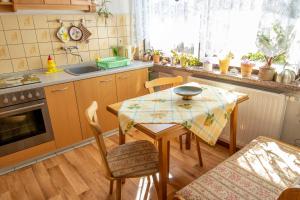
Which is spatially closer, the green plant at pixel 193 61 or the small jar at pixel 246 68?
the small jar at pixel 246 68

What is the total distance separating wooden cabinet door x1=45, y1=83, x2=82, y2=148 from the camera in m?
2.19

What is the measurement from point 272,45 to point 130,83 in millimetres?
1613

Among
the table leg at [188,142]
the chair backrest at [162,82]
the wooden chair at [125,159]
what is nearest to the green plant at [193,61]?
the chair backrest at [162,82]

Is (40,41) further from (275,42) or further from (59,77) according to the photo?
(275,42)

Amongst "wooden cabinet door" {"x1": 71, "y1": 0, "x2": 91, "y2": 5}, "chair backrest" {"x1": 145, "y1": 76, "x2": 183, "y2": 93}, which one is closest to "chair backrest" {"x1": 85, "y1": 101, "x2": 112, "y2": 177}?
"chair backrest" {"x1": 145, "y1": 76, "x2": 183, "y2": 93}

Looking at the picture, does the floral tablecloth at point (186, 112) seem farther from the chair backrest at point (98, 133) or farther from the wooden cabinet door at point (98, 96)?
the wooden cabinet door at point (98, 96)

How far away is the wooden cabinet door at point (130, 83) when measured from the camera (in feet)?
8.77

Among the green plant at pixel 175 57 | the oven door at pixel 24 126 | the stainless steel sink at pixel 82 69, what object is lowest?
the oven door at pixel 24 126

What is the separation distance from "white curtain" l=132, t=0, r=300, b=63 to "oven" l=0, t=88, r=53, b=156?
1631mm

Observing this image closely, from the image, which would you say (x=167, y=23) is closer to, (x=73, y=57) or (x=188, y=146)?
(x=73, y=57)

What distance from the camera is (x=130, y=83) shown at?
2775 millimetres

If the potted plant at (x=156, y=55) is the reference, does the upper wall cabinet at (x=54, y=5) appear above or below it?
above

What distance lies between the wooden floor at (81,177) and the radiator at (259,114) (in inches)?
14.4

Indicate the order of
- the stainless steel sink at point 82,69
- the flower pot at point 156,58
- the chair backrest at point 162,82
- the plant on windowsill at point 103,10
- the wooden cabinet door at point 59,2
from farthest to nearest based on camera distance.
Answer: the flower pot at point 156,58, the plant on windowsill at point 103,10, the stainless steel sink at point 82,69, the wooden cabinet door at point 59,2, the chair backrest at point 162,82
